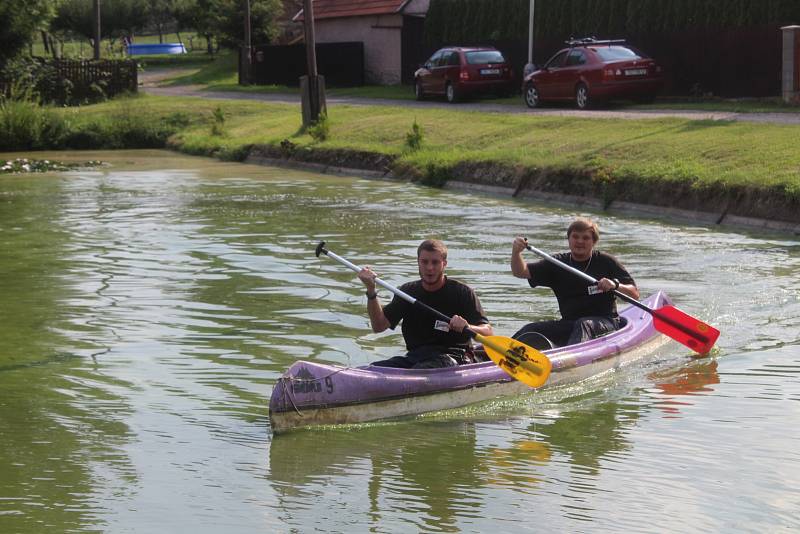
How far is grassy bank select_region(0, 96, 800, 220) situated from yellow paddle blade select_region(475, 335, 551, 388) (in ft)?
32.8

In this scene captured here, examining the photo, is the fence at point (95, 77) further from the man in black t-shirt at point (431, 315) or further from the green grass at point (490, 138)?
the man in black t-shirt at point (431, 315)

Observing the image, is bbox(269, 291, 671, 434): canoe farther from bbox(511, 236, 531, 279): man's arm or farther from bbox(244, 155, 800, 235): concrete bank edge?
bbox(244, 155, 800, 235): concrete bank edge

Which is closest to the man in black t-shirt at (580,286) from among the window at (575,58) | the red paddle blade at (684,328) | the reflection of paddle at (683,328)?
the reflection of paddle at (683,328)

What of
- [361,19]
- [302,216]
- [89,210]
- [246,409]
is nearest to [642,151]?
[302,216]

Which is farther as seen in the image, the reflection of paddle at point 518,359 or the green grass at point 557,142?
the green grass at point 557,142

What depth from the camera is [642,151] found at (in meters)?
23.1

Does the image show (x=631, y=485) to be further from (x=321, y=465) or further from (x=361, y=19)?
(x=361, y=19)

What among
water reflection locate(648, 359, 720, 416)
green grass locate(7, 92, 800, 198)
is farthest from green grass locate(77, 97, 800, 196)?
water reflection locate(648, 359, 720, 416)

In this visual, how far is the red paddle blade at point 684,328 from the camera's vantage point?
1155cm

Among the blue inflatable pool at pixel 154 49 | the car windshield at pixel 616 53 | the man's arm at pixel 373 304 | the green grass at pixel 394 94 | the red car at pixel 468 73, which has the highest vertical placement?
the blue inflatable pool at pixel 154 49

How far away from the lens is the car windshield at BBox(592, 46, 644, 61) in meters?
31.8

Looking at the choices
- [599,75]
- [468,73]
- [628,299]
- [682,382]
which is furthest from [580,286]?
[468,73]

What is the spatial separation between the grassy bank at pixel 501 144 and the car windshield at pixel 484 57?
2.96m

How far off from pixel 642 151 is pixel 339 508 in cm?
1627
